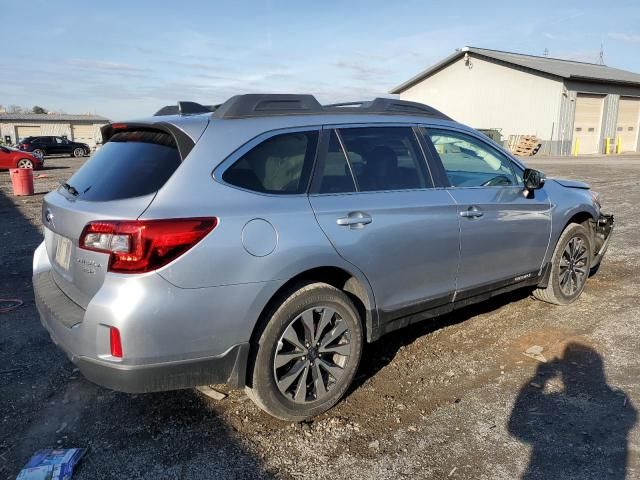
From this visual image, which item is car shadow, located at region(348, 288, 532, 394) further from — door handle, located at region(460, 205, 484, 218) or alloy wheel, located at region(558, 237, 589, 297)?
door handle, located at region(460, 205, 484, 218)

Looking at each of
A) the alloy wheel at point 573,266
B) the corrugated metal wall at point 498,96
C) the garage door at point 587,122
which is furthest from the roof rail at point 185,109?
the garage door at point 587,122

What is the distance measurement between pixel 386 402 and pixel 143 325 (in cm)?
167

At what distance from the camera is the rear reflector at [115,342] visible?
97.0 inches

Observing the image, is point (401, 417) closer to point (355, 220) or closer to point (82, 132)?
point (355, 220)

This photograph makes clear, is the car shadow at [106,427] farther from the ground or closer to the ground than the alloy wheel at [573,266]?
closer to the ground

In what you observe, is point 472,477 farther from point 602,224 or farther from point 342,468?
point 602,224

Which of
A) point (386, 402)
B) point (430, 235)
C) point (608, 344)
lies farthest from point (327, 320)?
point (608, 344)

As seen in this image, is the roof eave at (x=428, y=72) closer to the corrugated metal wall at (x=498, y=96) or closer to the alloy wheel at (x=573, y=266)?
the corrugated metal wall at (x=498, y=96)

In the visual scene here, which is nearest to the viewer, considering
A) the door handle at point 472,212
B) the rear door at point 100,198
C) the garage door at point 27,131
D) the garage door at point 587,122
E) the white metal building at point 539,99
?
the rear door at point 100,198

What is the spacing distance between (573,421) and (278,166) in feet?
7.61

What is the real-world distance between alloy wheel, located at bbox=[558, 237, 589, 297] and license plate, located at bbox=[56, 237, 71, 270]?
418 cm

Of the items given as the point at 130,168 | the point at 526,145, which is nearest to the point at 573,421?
the point at 130,168

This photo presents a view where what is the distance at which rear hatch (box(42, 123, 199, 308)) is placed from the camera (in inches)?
103

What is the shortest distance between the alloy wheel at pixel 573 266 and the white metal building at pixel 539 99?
29798 millimetres
